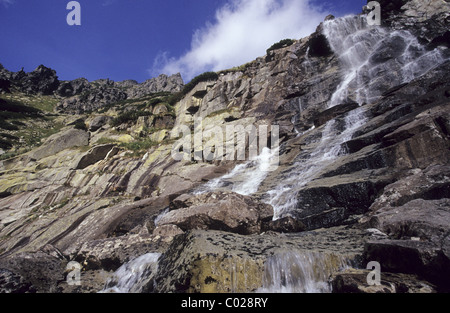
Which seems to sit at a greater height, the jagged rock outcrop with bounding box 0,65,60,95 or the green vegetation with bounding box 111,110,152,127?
the jagged rock outcrop with bounding box 0,65,60,95

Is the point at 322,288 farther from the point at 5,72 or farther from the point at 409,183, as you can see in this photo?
the point at 5,72

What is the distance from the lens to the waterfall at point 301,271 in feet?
17.3

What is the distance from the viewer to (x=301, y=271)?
5.51 meters

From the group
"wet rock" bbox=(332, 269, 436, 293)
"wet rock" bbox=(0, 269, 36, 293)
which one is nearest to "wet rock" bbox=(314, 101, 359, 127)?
"wet rock" bbox=(332, 269, 436, 293)

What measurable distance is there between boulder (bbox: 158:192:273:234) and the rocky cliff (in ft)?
0.19

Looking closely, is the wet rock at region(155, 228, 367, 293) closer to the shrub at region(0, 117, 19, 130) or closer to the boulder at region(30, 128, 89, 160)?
the boulder at region(30, 128, 89, 160)

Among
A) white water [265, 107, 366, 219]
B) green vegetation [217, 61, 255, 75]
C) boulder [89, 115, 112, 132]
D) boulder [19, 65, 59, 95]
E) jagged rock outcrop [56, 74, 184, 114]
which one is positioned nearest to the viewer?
white water [265, 107, 366, 219]

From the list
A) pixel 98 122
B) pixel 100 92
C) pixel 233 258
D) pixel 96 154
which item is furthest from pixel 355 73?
pixel 100 92

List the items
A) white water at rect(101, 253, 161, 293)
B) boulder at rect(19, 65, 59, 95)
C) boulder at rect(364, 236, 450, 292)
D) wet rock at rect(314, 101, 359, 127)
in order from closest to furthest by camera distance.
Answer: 1. boulder at rect(364, 236, 450, 292)
2. white water at rect(101, 253, 161, 293)
3. wet rock at rect(314, 101, 359, 127)
4. boulder at rect(19, 65, 59, 95)

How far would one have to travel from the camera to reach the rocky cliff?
540 cm

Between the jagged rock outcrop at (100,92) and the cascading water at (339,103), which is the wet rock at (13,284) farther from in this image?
the jagged rock outcrop at (100,92)

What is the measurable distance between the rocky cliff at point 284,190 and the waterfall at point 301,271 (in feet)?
0.11

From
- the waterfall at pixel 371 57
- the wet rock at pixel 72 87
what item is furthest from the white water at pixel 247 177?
the wet rock at pixel 72 87

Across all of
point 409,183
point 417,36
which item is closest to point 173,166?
point 409,183
